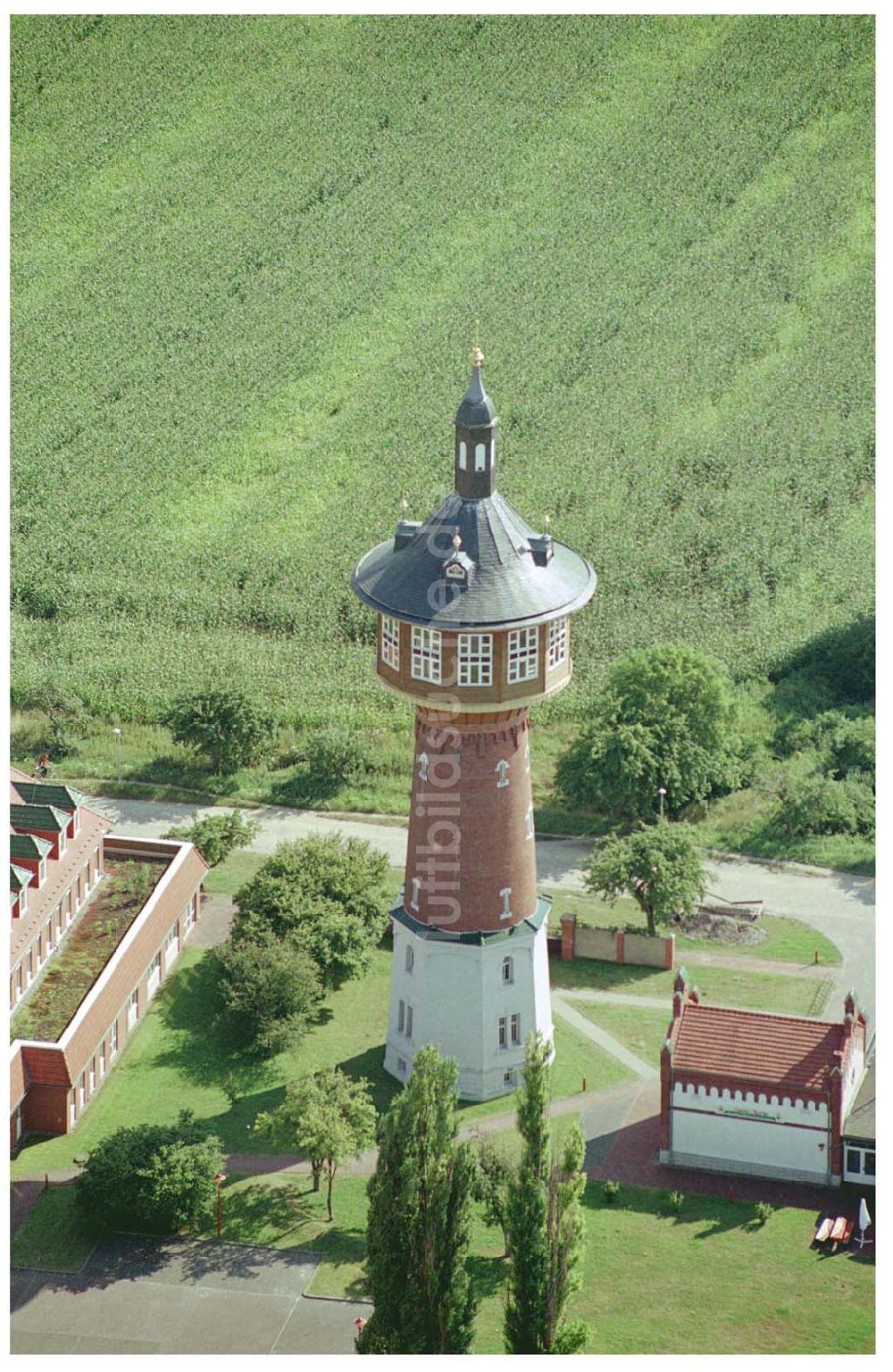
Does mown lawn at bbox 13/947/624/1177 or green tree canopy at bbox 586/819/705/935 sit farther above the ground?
green tree canopy at bbox 586/819/705/935

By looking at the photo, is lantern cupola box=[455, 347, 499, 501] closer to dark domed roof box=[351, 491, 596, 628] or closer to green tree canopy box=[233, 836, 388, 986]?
dark domed roof box=[351, 491, 596, 628]

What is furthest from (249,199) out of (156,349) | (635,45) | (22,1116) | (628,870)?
(22,1116)

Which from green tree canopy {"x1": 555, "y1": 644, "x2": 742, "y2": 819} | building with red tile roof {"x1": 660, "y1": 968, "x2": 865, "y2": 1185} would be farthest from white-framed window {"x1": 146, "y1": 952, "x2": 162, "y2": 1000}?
green tree canopy {"x1": 555, "y1": 644, "x2": 742, "y2": 819}

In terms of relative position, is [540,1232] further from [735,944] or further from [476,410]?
[735,944]

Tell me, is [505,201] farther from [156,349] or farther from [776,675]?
[776,675]

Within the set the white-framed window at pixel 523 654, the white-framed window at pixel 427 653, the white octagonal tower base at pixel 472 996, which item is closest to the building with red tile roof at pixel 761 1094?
the white octagonal tower base at pixel 472 996

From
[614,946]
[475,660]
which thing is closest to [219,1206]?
[475,660]

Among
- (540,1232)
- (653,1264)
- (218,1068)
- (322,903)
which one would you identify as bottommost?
(653,1264)
